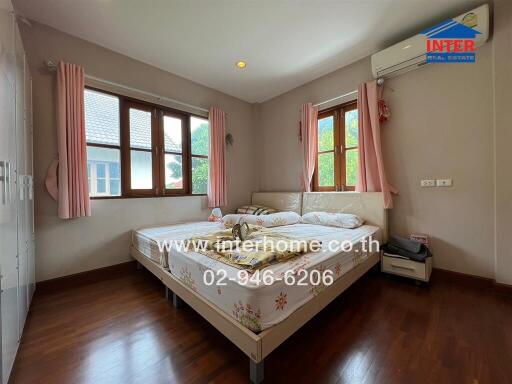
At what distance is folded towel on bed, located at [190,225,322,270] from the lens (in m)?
1.35

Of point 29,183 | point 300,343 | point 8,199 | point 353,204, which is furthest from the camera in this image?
point 353,204

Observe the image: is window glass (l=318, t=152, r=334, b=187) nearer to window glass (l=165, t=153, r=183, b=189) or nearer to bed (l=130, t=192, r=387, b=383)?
bed (l=130, t=192, r=387, b=383)

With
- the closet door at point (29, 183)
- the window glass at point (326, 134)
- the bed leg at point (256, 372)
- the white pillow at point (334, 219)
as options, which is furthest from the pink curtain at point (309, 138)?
the closet door at point (29, 183)

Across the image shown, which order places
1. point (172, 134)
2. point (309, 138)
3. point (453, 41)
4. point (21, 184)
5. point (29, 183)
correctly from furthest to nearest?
point (309, 138)
point (172, 134)
point (453, 41)
point (29, 183)
point (21, 184)

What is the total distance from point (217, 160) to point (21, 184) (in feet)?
7.56

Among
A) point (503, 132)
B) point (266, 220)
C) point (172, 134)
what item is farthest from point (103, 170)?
point (503, 132)

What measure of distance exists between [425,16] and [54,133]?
4180 millimetres

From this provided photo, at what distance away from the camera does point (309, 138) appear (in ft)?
10.8

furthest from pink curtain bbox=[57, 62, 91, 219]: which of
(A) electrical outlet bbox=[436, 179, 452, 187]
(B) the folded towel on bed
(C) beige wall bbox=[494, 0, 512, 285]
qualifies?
(C) beige wall bbox=[494, 0, 512, 285]

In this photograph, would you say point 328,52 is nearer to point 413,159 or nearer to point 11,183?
point 413,159

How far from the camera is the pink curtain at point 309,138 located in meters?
3.28

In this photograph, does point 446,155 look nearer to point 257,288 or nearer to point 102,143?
point 257,288

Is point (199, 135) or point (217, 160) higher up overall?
point (199, 135)

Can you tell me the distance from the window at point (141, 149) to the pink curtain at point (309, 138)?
1684 millimetres
